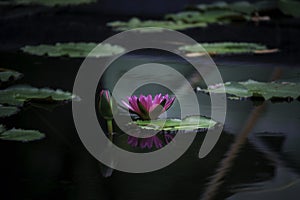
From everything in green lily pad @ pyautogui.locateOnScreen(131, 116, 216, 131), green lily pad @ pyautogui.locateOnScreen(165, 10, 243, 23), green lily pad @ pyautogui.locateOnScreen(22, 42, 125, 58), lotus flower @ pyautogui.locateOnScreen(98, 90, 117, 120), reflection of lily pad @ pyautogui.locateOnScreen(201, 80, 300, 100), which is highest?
green lily pad @ pyautogui.locateOnScreen(165, 10, 243, 23)

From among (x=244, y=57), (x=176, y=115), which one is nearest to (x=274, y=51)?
(x=244, y=57)

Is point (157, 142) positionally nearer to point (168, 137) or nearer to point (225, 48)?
point (168, 137)

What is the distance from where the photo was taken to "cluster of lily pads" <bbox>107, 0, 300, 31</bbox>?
134 inches

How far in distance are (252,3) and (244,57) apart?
1641mm

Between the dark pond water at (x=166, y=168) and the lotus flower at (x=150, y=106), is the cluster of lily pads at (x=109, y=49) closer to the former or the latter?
the dark pond water at (x=166, y=168)

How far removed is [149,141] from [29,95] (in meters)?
0.51

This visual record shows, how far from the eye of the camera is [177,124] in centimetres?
170

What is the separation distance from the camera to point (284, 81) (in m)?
2.10

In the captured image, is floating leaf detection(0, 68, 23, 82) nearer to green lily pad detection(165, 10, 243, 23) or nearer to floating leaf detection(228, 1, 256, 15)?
green lily pad detection(165, 10, 243, 23)

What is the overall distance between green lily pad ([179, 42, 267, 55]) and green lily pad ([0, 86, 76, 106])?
0.81 m

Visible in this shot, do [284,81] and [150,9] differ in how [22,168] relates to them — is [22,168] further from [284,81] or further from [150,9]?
[150,9]

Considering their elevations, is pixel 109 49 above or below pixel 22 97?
above

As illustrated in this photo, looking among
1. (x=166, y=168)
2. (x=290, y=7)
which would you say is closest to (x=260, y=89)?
(x=166, y=168)

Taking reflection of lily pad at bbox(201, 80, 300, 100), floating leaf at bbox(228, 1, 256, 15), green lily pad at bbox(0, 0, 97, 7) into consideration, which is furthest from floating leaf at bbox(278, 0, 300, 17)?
reflection of lily pad at bbox(201, 80, 300, 100)
